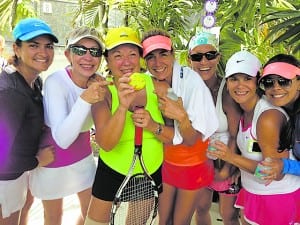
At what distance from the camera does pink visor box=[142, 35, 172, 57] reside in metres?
1.97

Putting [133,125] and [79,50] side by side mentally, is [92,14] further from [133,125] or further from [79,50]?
[133,125]

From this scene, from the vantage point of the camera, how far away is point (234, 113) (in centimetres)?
223

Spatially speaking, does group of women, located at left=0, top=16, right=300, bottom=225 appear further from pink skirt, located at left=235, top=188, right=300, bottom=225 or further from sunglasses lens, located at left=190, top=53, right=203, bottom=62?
sunglasses lens, located at left=190, top=53, right=203, bottom=62

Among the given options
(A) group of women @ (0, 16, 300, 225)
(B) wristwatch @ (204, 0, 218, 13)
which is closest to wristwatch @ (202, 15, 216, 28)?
(B) wristwatch @ (204, 0, 218, 13)

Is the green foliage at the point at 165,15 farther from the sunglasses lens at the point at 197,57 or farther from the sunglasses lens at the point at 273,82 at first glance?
the sunglasses lens at the point at 273,82

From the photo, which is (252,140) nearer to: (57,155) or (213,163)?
(213,163)

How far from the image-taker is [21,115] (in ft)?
6.13

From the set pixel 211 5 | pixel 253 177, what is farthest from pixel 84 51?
pixel 211 5

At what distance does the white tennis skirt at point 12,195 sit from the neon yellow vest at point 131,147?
51 centimetres

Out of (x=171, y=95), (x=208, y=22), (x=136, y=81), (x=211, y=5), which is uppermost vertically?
(x=211, y=5)

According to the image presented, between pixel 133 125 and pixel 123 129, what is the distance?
8 centimetres

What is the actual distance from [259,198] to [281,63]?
2.39ft

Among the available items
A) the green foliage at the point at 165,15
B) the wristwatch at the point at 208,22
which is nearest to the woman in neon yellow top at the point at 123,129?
the wristwatch at the point at 208,22

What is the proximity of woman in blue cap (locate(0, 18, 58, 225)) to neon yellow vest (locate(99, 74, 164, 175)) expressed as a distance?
1.36ft
